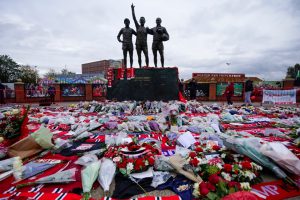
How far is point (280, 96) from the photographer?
46.1 feet

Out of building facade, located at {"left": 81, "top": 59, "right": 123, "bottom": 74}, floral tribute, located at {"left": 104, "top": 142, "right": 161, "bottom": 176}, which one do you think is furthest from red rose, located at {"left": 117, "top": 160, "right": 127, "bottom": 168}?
building facade, located at {"left": 81, "top": 59, "right": 123, "bottom": 74}

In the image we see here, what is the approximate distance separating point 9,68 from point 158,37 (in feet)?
187

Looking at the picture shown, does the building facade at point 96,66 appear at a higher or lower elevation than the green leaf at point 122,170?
higher

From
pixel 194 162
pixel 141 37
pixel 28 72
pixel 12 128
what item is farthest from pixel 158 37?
pixel 28 72

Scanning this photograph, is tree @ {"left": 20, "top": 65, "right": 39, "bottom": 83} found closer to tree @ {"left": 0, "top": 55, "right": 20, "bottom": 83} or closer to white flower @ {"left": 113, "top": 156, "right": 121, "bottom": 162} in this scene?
tree @ {"left": 0, "top": 55, "right": 20, "bottom": 83}

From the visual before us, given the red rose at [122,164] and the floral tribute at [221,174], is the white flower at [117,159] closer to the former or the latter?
the red rose at [122,164]

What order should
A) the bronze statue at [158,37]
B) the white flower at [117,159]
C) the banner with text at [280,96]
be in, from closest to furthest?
the white flower at [117,159], the bronze statue at [158,37], the banner with text at [280,96]

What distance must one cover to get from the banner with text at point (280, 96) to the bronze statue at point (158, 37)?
9.55 metres

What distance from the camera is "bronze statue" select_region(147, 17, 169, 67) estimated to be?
10203mm

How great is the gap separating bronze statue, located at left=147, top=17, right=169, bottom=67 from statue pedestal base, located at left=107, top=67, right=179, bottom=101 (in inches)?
43.6

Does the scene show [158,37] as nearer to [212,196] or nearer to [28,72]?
[212,196]

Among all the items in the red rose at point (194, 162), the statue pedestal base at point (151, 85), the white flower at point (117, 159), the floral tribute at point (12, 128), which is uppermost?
the statue pedestal base at point (151, 85)

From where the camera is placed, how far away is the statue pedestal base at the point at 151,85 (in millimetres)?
9902

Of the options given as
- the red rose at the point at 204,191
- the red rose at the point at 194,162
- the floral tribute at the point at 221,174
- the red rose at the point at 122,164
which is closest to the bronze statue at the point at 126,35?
the floral tribute at the point at 221,174
